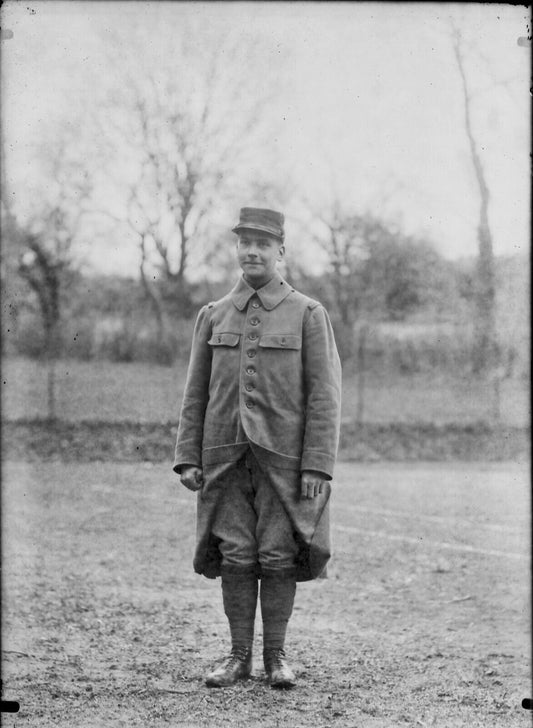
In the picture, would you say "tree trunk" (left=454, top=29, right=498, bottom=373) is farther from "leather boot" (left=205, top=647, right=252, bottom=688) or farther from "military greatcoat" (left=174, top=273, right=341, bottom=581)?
"leather boot" (left=205, top=647, right=252, bottom=688)

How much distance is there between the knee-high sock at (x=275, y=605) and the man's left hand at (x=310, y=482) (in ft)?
1.22

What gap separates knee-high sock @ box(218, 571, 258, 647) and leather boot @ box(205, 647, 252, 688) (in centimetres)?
4

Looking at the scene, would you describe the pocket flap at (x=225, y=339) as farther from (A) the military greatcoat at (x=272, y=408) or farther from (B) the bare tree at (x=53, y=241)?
(B) the bare tree at (x=53, y=241)

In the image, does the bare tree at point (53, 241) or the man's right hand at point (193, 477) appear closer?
the man's right hand at point (193, 477)

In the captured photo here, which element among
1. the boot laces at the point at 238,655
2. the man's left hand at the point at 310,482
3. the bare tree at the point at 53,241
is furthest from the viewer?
the bare tree at the point at 53,241

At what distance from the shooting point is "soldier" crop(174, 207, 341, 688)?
11.5ft

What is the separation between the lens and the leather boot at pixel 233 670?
3.50m

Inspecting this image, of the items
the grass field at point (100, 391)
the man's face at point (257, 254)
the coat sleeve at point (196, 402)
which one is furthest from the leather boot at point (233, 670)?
the grass field at point (100, 391)

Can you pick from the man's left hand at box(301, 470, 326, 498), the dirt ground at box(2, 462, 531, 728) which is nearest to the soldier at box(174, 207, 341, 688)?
the man's left hand at box(301, 470, 326, 498)

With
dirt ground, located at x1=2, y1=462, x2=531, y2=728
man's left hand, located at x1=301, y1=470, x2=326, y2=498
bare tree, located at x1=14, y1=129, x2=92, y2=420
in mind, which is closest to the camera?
dirt ground, located at x1=2, y1=462, x2=531, y2=728

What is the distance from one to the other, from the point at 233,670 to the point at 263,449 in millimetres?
921

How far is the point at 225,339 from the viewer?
3633 mm

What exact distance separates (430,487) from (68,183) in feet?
19.5

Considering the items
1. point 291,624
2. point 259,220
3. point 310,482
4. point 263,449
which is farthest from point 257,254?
point 291,624
